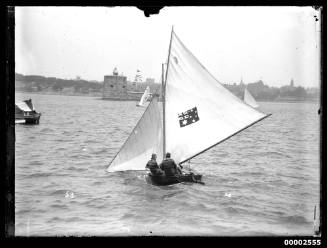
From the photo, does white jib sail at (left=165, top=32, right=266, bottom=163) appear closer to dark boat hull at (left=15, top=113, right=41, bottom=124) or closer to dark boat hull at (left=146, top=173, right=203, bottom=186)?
dark boat hull at (left=146, top=173, right=203, bottom=186)

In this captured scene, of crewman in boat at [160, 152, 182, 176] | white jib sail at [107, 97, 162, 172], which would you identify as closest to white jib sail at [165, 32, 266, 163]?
white jib sail at [107, 97, 162, 172]

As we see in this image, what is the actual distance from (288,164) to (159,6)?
28.6 m

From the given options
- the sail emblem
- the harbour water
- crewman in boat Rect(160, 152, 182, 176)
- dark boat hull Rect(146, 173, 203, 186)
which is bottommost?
the harbour water

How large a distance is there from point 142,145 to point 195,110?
311 centimetres

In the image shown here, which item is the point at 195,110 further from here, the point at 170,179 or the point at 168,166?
the point at 170,179

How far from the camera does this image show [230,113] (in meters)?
16.8

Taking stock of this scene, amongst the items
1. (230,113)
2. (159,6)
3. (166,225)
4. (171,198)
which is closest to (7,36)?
(159,6)

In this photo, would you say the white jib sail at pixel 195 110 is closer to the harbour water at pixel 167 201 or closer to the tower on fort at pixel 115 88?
the harbour water at pixel 167 201

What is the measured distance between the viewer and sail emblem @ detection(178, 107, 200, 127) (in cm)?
1642

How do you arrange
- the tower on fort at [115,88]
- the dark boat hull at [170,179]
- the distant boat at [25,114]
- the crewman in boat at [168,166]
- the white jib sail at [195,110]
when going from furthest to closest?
the tower on fort at [115,88] → the distant boat at [25,114] → the white jib sail at [195,110] → the dark boat hull at [170,179] → the crewman in boat at [168,166]

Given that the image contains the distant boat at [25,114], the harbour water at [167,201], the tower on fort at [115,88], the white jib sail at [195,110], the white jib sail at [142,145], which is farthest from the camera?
the tower on fort at [115,88]

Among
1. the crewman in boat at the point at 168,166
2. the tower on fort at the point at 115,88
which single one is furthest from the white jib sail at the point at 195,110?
the tower on fort at the point at 115,88

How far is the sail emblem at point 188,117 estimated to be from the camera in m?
16.4
